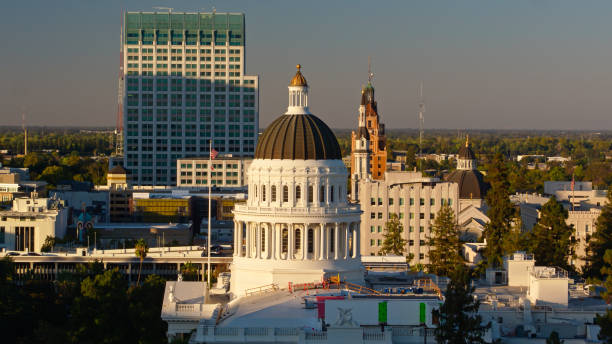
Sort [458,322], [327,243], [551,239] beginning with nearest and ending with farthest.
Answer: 1. [458,322]
2. [327,243]
3. [551,239]

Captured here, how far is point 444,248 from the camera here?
159750 mm

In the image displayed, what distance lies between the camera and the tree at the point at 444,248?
156250 mm

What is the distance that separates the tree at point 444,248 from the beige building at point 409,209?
17404 mm

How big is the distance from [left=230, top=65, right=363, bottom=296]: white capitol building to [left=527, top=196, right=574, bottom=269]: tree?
4155cm

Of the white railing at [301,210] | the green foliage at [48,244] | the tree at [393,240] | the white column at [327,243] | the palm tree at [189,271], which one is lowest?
the palm tree at [189,271]

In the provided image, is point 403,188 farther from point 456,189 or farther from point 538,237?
Result: point 538,237

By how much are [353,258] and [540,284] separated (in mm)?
16234

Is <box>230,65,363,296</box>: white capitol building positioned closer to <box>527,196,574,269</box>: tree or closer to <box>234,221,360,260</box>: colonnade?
<box>234,221,360,260</box>: colonnade

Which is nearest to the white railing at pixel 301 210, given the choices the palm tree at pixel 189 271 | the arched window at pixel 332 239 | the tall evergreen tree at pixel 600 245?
the arched window at pixel 332 239

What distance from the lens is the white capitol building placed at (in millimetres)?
116625

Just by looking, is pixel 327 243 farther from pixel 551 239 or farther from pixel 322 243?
pixel 551 239

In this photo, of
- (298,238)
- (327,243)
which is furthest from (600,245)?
(298,238)

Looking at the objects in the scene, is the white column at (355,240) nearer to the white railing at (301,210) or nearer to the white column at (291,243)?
the white railing at (301,210)

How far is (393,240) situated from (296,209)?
55993 millimetres
